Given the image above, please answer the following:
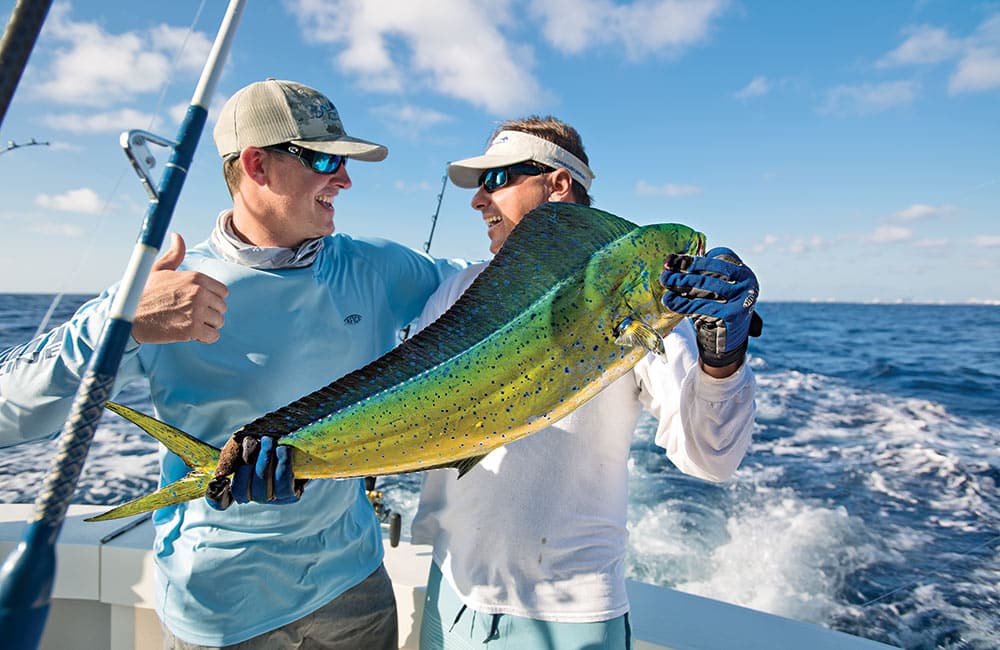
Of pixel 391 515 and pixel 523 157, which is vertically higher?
pixel 523 157

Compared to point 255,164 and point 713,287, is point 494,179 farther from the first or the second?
point 713,287

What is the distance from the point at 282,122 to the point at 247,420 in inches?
40.2

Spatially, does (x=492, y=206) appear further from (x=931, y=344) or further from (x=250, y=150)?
(x=931, y=344)

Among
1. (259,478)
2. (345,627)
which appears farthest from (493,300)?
(345,627)

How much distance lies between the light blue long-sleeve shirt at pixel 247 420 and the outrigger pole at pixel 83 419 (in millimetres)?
494

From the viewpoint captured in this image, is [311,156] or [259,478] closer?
[259,478]

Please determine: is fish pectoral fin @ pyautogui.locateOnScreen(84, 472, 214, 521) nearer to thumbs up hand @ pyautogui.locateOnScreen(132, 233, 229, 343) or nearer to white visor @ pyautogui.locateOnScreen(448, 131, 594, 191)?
thumbs up hand @ pyautogui.locateOnScreen(132, 233, 229, 343)

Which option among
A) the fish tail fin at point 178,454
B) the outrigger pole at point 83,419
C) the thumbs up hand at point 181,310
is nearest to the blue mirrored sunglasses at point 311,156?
the outrigger pole at point 83,419

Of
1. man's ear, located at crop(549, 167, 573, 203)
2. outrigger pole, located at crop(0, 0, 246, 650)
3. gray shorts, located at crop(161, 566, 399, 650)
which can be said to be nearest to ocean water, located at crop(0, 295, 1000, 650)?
gray shorts, located at crop(161, 566, 399, 650)

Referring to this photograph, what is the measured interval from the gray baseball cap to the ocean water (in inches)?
190

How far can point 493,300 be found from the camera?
4.65 ft

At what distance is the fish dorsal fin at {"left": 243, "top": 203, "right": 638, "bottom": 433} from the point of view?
4.45 feet

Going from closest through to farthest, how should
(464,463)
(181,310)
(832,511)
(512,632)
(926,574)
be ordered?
1. (464,463)
2. (181,310)
3. (512,632)
4. (926,574)
5. (832,511)

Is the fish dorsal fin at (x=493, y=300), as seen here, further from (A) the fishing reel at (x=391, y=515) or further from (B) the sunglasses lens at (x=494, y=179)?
(A) the fishing reel at (x=391, y=515)
